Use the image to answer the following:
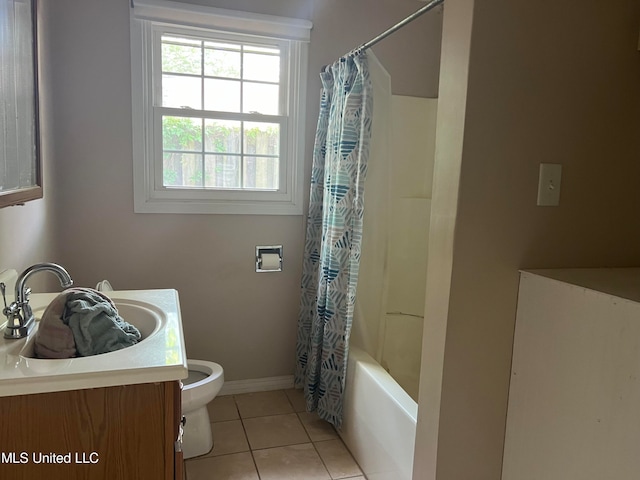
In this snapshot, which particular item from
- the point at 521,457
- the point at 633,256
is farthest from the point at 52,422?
the point at 633,256

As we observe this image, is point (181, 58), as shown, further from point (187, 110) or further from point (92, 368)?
point (92, 368)

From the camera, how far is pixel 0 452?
3.08ft

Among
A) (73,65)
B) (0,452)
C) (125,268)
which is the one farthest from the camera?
(125,268)

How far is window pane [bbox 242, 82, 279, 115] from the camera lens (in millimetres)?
2531

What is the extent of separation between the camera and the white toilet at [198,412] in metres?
1.94

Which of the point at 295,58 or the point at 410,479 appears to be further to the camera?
the point at 295,58

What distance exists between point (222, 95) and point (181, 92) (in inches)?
8.6

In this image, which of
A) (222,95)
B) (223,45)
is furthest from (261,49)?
(222,95)

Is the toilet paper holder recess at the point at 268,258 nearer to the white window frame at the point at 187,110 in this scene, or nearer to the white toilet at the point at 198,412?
the white window frame at the point at 187,110

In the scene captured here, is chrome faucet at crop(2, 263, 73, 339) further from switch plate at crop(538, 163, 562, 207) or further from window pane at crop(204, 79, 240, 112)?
window pane at crop(204, 79, 240, 112)

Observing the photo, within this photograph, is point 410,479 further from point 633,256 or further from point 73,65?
point 73,65

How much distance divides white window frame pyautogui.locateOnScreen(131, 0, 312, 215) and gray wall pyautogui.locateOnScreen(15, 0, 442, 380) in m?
0.05

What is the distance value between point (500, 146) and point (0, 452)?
1.39 metres

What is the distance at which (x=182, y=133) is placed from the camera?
96.0 inches
